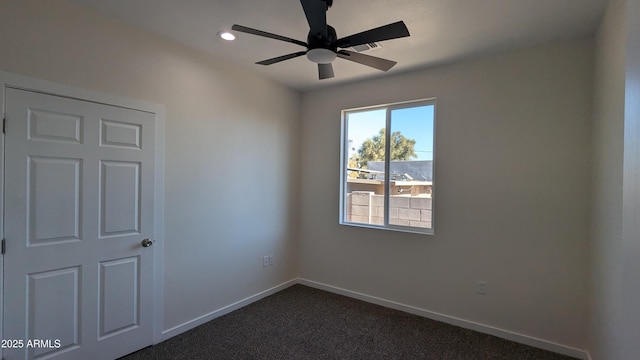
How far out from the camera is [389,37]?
1.76m

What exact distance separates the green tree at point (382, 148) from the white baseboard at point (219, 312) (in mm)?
1966

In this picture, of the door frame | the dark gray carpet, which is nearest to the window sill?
the dark gray carpet

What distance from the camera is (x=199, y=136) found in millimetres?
2980

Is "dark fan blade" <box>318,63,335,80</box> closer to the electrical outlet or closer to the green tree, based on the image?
the green tree

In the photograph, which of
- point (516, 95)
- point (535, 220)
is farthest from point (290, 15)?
point (535, 220)

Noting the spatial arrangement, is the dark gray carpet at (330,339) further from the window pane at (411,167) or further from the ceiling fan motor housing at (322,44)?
the ceiling fan motor housing at (322,44)

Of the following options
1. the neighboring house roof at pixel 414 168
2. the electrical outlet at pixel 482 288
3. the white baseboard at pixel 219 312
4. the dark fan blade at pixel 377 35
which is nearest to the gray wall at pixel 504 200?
the electrical outlet at pixel 482 288

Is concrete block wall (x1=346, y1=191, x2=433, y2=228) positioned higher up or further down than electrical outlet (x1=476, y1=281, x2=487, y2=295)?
higher up

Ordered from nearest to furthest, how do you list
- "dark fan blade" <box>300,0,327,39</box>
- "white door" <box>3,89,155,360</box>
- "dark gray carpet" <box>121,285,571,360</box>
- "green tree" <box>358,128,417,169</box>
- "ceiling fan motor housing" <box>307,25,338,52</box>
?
"dark fan blade" <box>300,0,327,39</box> → "ceiling fan motor housing" <box>307,25,338,52</box> → "white door" <box>3,89,155,360</box> → "dark gray carpet" <box>121,285,571,360</box> → "green tree" <box>358,128,417,169</box>

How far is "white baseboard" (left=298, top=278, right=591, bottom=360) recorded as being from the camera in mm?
2555

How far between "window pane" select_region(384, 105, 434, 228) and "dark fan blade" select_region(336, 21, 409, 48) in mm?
1760

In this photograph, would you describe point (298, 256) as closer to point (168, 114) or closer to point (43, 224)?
point (168, 114)

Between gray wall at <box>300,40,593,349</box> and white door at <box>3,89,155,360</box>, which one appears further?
gray wall at <box>300,40,593,349</box>

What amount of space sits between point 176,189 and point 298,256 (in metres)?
2.06
